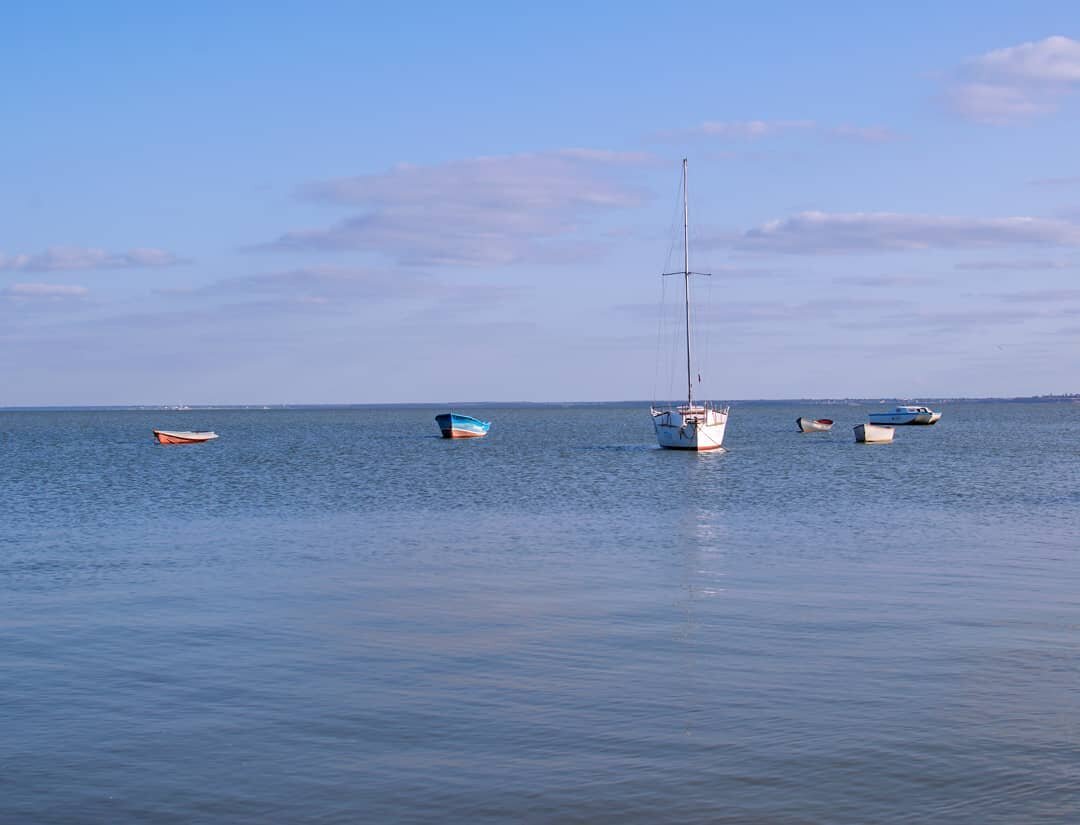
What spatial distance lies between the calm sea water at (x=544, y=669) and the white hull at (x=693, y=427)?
4002 centimetres

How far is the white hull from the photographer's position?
253ft

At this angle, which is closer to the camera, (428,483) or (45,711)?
(45,711)

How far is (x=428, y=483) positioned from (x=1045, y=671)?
132 ft

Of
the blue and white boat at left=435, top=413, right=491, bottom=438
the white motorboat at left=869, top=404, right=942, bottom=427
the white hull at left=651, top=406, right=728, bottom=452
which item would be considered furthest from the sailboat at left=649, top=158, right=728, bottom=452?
the white motorboat at left=869, top=404, right=942, bottom=427

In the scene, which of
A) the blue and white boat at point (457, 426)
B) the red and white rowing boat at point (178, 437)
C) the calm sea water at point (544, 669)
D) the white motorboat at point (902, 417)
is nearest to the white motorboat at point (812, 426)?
the white motorboat at point (902, 417)

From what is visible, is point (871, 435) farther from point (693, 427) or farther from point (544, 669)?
point (544, 669)

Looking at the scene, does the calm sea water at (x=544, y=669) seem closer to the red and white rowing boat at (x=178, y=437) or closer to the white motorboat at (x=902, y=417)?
the red and white rowing boat at (x=178, y=437)

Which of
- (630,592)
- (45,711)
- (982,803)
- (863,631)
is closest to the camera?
(982,803)

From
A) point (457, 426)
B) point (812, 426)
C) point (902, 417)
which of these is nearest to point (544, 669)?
point (457, 426)

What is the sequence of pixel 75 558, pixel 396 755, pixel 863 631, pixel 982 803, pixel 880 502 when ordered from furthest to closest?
pixel 880 502 → pixel 75 558 → pixel 863 631 → pixel 396 755 → pixel 982 803

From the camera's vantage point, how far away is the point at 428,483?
2136 inches

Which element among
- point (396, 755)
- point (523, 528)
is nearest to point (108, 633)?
point (396, 755)

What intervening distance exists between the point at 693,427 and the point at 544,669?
62.0 metres

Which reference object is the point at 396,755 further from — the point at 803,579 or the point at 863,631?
the point at 803,579
